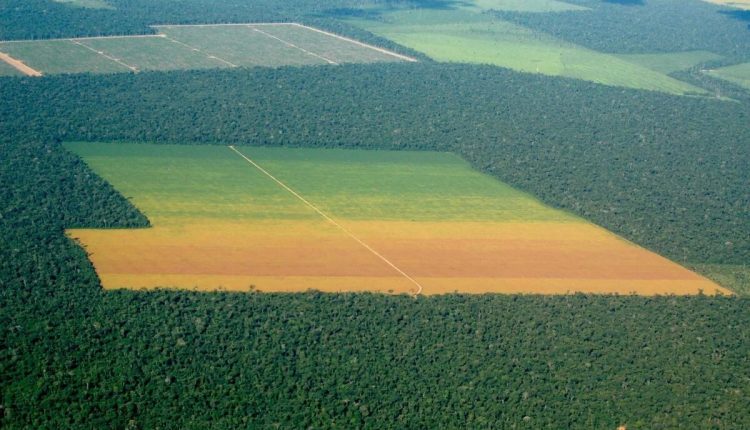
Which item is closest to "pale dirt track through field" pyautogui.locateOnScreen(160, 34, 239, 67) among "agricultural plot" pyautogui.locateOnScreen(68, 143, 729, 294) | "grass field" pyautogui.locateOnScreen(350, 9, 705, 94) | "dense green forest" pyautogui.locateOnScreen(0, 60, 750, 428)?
"grass field" pyautogui.locateOnScreen(350, 9, 705, 94)

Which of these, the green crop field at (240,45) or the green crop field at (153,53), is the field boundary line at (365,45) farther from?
the green crop field at (153,53)

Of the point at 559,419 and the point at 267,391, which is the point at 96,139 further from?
the point at 559,419

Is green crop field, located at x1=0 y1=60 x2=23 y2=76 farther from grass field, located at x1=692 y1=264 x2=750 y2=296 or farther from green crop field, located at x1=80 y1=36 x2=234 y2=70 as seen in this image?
grass field, located at x1=692 y1=264 x2=750 y2=296

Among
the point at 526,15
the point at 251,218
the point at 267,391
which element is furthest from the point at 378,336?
the point at 526,15

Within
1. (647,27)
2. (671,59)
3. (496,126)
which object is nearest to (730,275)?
(496,126)

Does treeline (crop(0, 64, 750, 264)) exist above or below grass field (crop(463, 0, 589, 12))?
below

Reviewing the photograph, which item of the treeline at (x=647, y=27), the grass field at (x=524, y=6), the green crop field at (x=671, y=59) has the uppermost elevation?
the grass field at (x=524, y=6)

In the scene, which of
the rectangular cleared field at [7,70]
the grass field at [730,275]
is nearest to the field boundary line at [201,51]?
the rectangular cleared field at [7,70]
